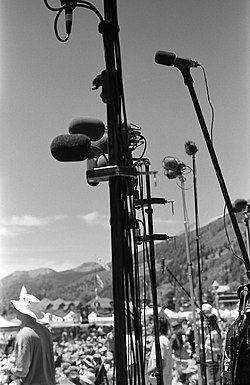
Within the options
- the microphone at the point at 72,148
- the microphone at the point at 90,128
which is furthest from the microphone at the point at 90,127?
the microphone at the point at 72,148

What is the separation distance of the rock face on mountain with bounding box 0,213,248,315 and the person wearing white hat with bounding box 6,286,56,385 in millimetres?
442

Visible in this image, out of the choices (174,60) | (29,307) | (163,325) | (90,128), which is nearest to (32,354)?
(29,307)

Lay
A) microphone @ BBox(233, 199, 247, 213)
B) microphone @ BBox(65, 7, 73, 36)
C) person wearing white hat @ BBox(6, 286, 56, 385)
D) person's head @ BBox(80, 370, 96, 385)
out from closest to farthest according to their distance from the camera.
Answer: microphone @ BBox(65, 7, 73, 36)
person wearing white hat @ BBox(6, 286, 56, 385)
microphone @ BBox(233, 199, 247, 213)
person's head @ BBox(80, 370, 96, 385)

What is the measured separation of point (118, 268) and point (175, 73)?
5.34 ft

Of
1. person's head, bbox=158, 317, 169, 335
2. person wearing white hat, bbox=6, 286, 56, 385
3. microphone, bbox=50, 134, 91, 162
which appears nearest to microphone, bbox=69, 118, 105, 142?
microphone, bbox=50, 134, 91, 162

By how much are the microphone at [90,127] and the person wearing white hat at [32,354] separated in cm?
92

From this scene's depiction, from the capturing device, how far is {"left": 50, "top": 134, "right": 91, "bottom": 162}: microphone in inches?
38.5

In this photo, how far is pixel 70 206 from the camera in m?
Answer: 3.94

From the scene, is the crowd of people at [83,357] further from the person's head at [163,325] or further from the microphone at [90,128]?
the microphone at [90,128]

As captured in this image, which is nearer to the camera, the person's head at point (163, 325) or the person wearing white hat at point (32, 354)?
the person wearing white hat at point (32, 354)

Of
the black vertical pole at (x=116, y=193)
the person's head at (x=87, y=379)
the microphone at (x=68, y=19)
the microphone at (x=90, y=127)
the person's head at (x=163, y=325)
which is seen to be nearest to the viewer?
the black vertical pole at (x=116, y=193)

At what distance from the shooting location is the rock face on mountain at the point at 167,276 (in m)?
3.01

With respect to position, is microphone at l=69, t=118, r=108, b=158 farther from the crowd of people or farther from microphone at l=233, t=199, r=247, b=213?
microphone at l=233, t=199, r=247, b=213

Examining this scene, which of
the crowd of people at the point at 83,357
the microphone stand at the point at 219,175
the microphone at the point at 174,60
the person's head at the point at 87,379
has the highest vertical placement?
the microphone at the point at 174,60
